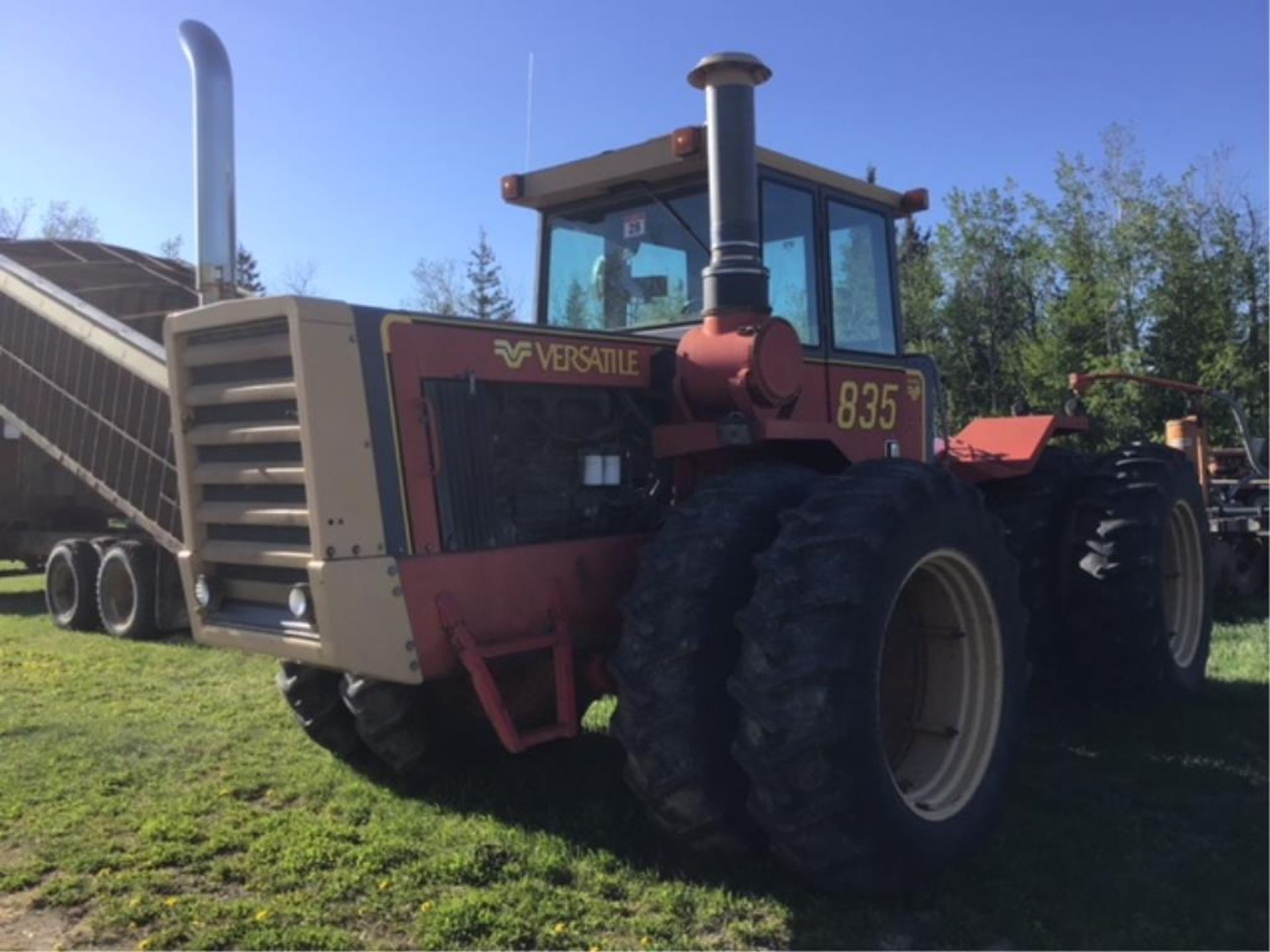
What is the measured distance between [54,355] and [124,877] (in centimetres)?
678

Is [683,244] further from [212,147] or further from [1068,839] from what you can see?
[1068,839]

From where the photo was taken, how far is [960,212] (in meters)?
35.3

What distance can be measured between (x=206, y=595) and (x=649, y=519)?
186 cm

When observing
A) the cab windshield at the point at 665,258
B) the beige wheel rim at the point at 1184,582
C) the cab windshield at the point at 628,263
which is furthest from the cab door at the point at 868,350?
the beige wheel rim at the point at 1184,582

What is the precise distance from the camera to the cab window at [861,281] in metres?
5.92

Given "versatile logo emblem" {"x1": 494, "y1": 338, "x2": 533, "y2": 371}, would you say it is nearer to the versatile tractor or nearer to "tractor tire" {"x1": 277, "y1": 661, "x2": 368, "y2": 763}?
the versatile tractor

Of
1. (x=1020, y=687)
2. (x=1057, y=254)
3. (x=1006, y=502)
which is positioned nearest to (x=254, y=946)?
(x=1020, y=687)

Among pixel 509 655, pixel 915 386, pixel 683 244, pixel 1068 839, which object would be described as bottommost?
pixel 1068 839

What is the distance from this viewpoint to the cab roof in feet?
18.0

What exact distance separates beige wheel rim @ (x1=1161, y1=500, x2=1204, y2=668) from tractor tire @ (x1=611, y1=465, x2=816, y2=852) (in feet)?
13.2

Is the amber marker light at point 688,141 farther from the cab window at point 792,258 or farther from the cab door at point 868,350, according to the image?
the cab door at point 868,350

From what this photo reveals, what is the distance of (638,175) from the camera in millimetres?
5656

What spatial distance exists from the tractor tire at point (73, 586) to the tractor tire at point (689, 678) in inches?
359

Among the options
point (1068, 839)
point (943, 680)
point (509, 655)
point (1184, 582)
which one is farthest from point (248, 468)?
point (1184, 582)
